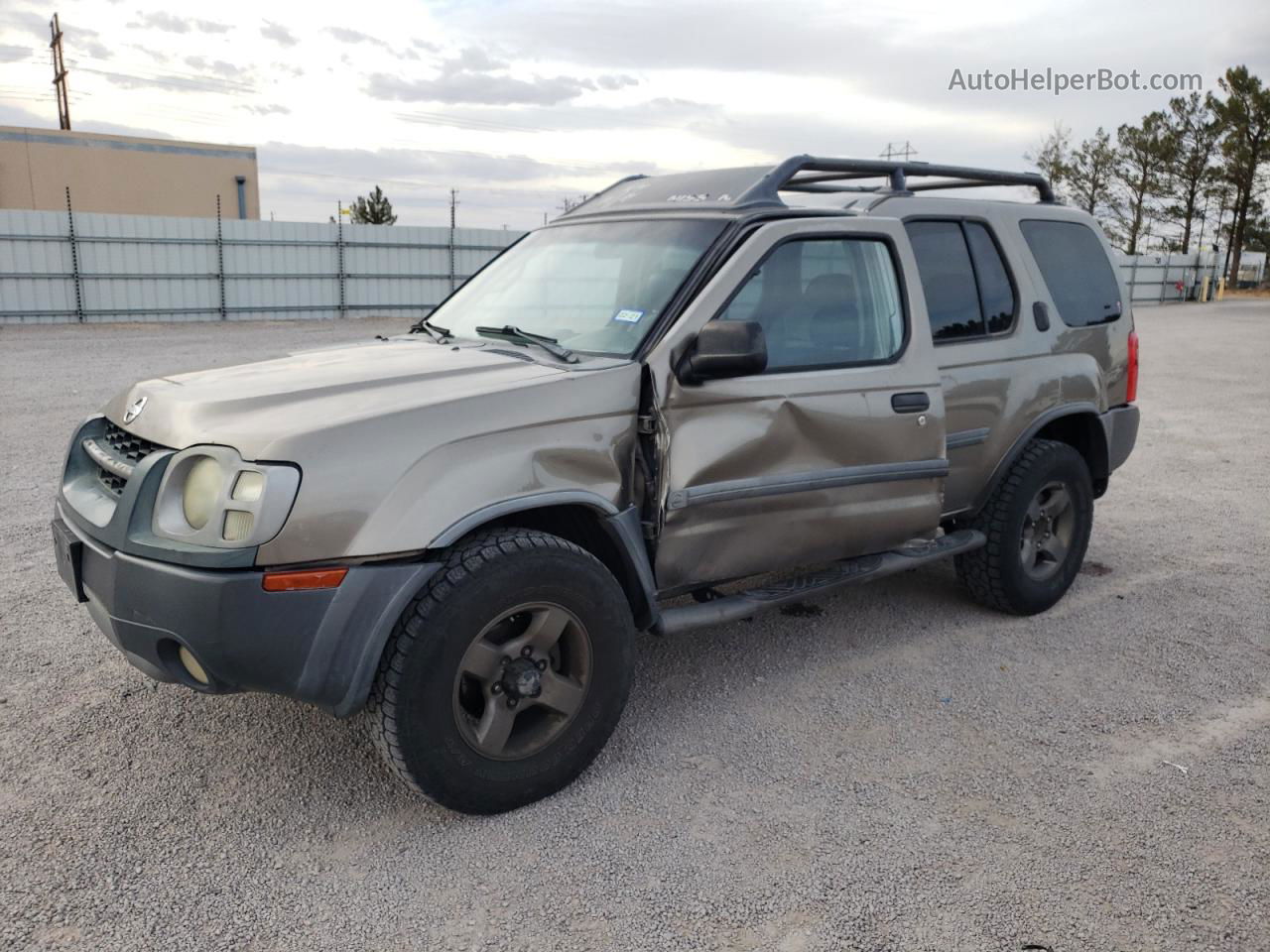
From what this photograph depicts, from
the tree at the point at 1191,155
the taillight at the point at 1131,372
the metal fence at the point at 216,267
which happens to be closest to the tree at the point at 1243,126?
the tree at the point at 1191,155

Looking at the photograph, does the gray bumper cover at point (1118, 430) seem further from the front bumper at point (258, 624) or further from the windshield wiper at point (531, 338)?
the front bumper at point (258, 624)

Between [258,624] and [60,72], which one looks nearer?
[258,624]

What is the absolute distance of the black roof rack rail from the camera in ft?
12.9

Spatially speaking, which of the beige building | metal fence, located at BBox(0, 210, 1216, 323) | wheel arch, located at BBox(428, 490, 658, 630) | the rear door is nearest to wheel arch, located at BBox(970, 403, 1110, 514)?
the rear door

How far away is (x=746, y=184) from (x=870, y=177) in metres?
0.90

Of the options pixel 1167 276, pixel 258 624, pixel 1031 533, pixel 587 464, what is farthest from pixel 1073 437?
pixel 1167 276

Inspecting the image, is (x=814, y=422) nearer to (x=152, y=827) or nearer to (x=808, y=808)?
(x=808, y=808)

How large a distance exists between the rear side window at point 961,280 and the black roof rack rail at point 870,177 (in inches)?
10.0

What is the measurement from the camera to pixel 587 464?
3.21m

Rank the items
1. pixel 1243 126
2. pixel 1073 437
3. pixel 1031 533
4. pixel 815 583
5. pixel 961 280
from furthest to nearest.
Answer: pixel 1243 126 < pixel 1073 437 < pixel 1031 533 < pixel 961 280 < pixel 815 583

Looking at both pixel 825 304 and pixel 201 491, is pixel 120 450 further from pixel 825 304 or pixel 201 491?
pixel 825 304

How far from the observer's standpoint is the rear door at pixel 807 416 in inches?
136

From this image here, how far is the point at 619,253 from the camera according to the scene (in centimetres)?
393

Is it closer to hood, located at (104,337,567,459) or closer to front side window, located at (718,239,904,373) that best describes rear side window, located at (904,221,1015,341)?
front side window, located at (718,239,904,373)
